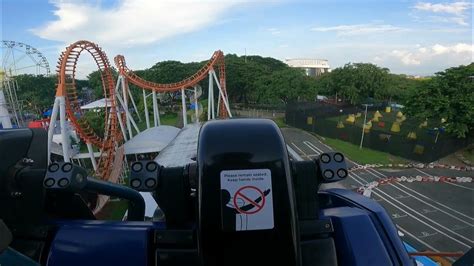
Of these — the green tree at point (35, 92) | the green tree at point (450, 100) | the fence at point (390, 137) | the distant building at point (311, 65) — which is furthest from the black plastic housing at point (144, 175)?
the distant building at point (311, 65)

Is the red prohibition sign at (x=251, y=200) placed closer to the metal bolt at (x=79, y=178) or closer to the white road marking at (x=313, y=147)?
the metal bolt at (x=79, y=178)

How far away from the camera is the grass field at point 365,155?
21.8m

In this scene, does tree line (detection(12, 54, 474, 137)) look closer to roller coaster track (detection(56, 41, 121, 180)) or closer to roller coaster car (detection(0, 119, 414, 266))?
roller coaster track (detection(56, 41, 121, 180))

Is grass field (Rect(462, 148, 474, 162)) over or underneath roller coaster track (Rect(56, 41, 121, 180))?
underneath

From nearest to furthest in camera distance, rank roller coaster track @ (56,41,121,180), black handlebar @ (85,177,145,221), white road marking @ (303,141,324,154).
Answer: black handlebar @ (85,177,145,221) < roller coaster track @ (56,41,121,180) < white road marking @ (303,141,324,154)

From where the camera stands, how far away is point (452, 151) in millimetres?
22391

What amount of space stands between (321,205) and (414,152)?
22951 mm

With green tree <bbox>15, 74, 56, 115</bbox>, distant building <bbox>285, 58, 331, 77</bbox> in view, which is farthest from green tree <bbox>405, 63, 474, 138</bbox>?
distant building <bbox>285, 58, 331, 77</bbox>

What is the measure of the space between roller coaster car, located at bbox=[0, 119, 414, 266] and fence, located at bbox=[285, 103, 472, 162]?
75.6 feet

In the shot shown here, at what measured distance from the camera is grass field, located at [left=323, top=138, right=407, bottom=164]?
71.7ft

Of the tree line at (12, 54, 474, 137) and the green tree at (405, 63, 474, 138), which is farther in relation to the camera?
the tree line at (12, 54, 474, 137)

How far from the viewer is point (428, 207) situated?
47.6 feet

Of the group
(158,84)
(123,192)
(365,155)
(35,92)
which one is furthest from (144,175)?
(35,92)

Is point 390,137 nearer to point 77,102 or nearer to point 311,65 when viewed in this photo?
point 77,102
